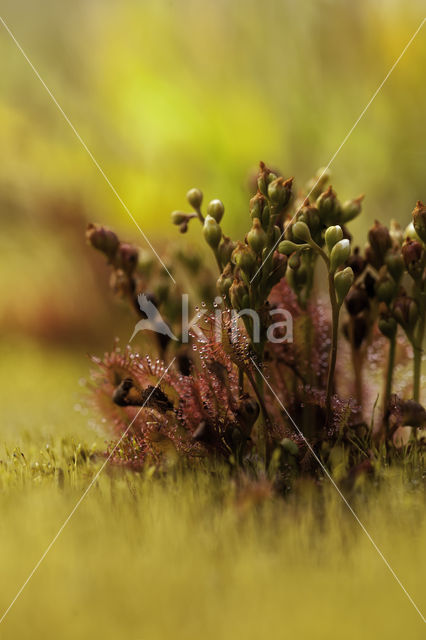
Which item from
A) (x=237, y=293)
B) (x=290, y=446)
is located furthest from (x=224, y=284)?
(x=290, y=446)

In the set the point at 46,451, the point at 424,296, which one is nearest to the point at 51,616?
the point at 46,451

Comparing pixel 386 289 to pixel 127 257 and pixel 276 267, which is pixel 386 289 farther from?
pixel 127 257

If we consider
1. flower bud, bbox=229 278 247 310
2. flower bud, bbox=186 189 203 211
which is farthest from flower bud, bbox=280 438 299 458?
flower bud, bbox=186 189 203 211

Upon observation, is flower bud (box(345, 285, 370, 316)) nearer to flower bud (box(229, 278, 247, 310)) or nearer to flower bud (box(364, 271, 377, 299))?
flower bud (box(364, 271, 377, 299))

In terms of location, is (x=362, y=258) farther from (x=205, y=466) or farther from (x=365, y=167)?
(x=365, y=167)

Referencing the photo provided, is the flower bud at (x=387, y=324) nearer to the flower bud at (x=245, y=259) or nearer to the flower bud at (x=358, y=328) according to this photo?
the flower bud at (x=358, y=328)
